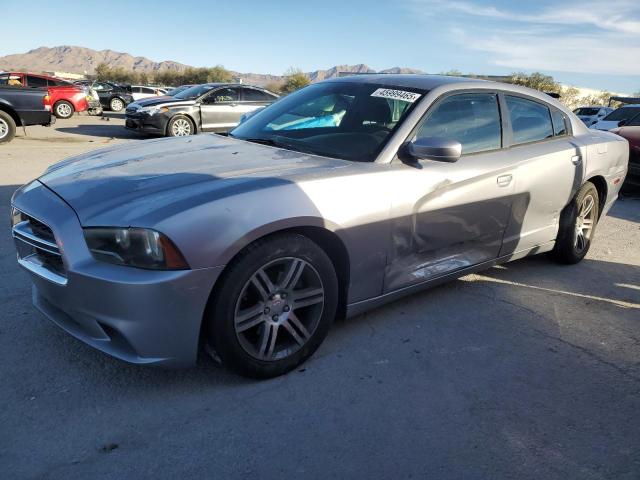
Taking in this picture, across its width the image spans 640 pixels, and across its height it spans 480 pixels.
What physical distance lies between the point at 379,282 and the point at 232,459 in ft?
4.54

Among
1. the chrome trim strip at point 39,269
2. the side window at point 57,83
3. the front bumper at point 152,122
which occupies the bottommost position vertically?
the chrome trim strip at point 39,269

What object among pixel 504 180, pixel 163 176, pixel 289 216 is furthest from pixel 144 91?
pixel 289 216

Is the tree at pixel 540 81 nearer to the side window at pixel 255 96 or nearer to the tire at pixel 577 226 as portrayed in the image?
the side window at pixel 255 96

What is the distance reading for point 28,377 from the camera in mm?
2588

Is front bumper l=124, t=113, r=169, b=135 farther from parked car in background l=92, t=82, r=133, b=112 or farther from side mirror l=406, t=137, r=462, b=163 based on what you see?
parked car in background l=92, t=82, r=133, b=112

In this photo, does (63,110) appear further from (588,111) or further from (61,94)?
(588,111)

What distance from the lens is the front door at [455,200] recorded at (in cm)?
313

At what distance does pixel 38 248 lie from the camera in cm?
260

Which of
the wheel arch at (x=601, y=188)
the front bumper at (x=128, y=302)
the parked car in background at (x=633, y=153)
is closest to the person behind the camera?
the front bumper at (x=128, y=302)

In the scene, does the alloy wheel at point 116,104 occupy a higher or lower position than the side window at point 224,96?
lower

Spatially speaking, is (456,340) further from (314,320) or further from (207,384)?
(207,384)

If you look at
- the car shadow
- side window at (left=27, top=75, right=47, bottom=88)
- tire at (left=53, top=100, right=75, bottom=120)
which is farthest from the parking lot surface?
tire at (left=53, top=100, right=75, bottom=120)

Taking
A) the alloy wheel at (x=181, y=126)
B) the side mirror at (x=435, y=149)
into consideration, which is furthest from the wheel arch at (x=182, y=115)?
the side mirror at (x=435, y=149)

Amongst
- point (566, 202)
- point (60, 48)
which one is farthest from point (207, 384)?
point (60, 48)
